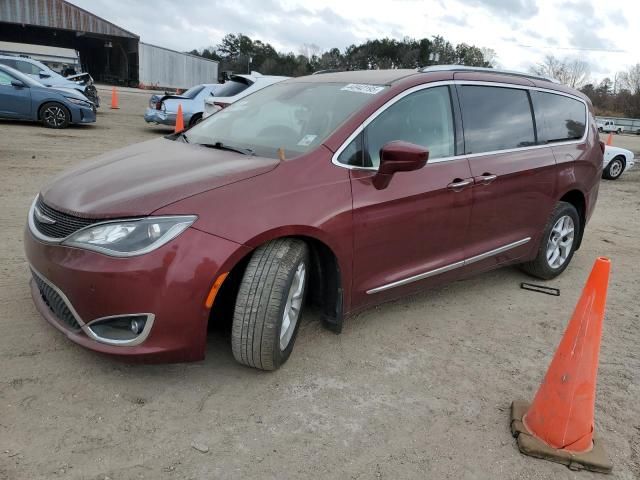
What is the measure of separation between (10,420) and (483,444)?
2162mm

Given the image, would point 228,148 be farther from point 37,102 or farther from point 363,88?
point 37,102

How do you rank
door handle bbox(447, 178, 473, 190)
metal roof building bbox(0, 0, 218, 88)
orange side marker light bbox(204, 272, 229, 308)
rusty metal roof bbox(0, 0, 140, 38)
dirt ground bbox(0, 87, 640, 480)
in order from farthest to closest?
metal roof building bbox(0, 0, 218, 88)
rusty metal roof bbox(0, 0, 140, 38)
door handle bbox(447, 178, 473, 190)
orange side marker light bbox(204, 272, 229, 308)
dirt ground bbox(0, 87, 640, 480)

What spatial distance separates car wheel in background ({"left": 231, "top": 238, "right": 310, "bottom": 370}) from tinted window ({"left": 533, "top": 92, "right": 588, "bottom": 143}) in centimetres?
266

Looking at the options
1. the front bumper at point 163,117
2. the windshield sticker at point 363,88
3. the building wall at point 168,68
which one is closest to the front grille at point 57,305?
the windshield sticker at point 363,88

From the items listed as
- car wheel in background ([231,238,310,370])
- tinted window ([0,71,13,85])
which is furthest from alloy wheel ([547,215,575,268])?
tinted window ([0,71,13,85])

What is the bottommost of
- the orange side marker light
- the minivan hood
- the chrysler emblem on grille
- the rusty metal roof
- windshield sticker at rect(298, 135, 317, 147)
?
the orange side marker light

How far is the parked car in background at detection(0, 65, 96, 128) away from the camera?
11641 mm

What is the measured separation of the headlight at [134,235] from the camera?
2434 millimetres

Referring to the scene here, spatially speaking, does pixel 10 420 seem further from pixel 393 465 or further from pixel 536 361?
pixel 536 361

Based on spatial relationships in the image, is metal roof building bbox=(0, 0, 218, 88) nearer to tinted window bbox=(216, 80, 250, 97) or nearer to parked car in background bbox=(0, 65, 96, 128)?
parked car in background bbox=(0, 65, 96, 128)

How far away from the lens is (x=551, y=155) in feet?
14.3

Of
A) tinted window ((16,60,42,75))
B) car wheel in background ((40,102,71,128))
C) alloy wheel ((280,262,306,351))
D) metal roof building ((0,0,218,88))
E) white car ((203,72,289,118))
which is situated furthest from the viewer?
metal roof building ((0,0,218,88))

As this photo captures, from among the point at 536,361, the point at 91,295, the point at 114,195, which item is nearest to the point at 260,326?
the point at 91,295

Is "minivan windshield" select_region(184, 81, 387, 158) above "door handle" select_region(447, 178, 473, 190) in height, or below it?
above
